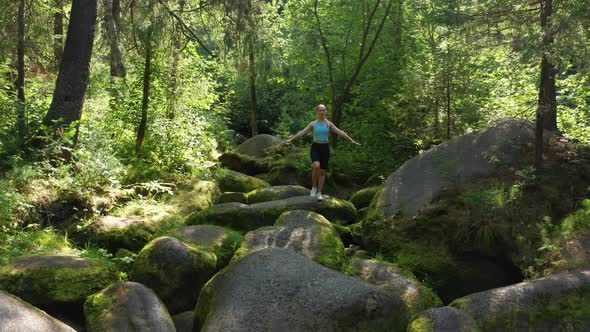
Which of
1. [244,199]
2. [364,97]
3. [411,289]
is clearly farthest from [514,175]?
[364,97]

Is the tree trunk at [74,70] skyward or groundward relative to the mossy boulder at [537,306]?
skyward

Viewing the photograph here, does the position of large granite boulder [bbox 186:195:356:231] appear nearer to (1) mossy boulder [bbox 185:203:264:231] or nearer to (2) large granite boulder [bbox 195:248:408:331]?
(1) mossy boulder [bbox 185:203:264:231]

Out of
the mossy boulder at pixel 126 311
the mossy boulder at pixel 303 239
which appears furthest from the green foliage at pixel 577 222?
the mossy boulder at pixel 126 311

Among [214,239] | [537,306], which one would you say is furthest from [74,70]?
[537,306]

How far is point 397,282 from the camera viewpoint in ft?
24.0

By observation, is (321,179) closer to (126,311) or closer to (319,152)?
→ (319,152)

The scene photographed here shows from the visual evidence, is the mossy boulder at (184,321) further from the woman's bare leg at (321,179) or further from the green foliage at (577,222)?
the green foliage at (577,222)

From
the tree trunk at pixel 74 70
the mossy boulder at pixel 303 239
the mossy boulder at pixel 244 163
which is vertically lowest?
the mossy boulder at pixel 303 239

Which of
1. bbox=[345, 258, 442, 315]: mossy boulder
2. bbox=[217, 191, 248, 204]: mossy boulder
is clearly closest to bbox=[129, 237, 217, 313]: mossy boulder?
bbox=[345, 258, 442, 315]: mossy boulder

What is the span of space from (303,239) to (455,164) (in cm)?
340

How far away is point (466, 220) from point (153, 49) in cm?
833

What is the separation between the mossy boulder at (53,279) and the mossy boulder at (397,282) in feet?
11.7

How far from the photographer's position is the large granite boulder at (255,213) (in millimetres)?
10047

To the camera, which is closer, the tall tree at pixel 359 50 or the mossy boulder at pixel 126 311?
the mossy boulder at pixel 126 311
